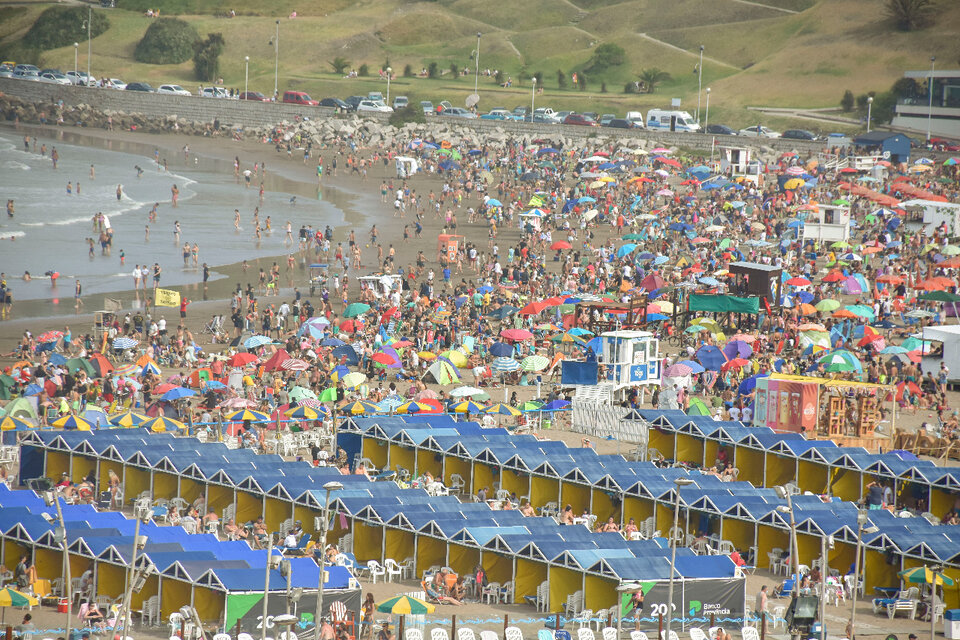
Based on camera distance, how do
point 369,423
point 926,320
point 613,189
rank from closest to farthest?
point 369,423, point 926,320, point 613,189

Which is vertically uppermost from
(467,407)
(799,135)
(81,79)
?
(81,79)

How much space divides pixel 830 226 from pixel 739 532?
2815 cm

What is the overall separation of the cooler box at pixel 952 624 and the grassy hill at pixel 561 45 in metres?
67.2

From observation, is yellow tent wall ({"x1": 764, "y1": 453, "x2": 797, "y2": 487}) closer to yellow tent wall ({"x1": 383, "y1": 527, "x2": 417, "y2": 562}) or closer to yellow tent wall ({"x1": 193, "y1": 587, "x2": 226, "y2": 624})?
yellow tent wall ({"x1": 383, "y1": 527, "x2": 417, "y2": 562})

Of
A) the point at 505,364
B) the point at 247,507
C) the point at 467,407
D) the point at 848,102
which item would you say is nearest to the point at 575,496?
the point at 467,407

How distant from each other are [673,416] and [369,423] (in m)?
6.25

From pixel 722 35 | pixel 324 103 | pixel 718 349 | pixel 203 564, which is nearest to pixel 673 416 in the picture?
pixel 718 349

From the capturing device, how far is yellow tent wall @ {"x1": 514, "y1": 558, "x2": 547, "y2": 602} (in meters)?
19.7

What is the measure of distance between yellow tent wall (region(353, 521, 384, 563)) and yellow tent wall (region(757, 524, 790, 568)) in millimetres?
6263

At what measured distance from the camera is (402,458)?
25.5m

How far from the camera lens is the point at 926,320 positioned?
36656 millimetres

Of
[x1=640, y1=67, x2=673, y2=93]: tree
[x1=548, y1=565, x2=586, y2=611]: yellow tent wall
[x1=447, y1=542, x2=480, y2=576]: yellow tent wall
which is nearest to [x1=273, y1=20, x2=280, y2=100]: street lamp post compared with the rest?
[x1=640, y1=67, x2=673, y2=93]: tree

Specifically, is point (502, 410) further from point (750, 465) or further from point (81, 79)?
point (81, 79)

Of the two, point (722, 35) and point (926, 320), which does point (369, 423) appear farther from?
point (722, 35)
